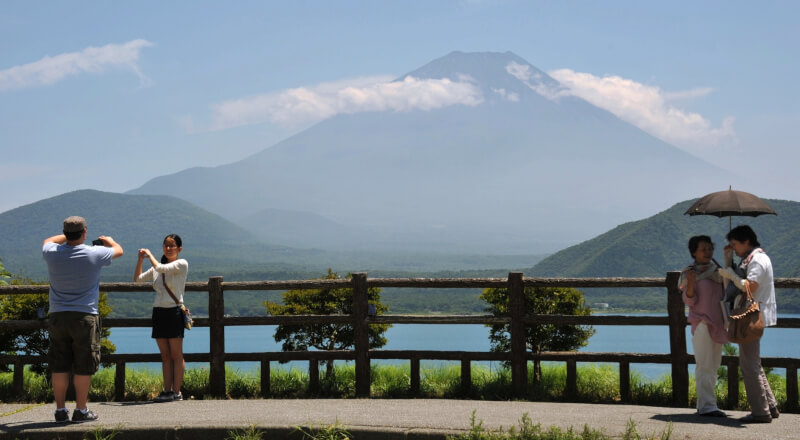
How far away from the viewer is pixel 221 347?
11227 mm

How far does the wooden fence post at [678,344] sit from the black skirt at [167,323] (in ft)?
19.8

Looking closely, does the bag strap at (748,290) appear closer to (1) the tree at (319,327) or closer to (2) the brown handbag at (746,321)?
(2) the brown handbag at (746,321)

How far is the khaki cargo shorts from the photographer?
916cm

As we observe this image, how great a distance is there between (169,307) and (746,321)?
6.65m

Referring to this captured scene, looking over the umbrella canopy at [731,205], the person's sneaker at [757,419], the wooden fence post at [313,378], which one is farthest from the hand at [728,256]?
the wooden fence post at [313,378]

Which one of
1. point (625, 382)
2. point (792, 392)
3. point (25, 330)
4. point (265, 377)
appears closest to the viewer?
point (792, 392)

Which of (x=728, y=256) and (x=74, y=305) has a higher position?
(x=728, y=256)

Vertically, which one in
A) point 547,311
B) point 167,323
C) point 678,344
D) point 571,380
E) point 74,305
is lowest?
point 571,380

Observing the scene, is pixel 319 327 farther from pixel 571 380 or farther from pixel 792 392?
pixel 792 392

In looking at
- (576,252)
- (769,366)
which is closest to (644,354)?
(769,366)

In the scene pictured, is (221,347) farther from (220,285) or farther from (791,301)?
(791,301)

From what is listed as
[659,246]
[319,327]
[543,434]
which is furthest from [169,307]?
[659,246]

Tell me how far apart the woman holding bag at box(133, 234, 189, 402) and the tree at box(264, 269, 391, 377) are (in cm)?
358

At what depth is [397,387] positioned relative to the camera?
11.2 m
